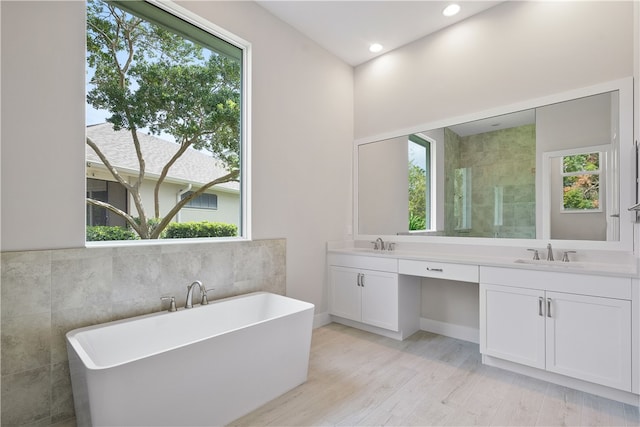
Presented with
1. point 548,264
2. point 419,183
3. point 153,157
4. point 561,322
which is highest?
point 153,157

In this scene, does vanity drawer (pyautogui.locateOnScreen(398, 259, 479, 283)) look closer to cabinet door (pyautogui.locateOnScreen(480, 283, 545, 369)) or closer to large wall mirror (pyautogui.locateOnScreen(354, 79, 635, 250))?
cabinet door (pyautogui.locateOnScreen(480, 283, 545, 369))

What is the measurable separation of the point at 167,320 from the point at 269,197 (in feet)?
4.56

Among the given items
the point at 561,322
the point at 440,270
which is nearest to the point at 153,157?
the point at 440,270

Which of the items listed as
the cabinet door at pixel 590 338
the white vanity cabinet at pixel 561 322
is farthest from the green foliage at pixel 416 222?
the cabinet door at pixel 590 338

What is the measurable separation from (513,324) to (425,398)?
922mm

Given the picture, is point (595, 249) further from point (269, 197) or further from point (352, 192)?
point (269, 197)

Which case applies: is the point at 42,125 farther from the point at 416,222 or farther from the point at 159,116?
the point at 416,222

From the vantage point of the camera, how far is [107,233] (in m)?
2.13

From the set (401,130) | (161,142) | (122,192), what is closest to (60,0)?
(161,142)

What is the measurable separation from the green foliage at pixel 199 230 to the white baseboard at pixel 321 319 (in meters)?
1.38

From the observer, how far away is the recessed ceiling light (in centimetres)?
287

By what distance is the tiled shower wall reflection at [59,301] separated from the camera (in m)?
1.67

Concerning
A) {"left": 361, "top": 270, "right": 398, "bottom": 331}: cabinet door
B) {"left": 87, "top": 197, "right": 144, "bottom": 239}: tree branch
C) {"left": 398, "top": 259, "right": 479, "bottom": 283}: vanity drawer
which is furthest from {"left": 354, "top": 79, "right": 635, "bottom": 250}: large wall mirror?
{"left": 87, "top": 197, "right": 144, "bottom": 239}: tree branch

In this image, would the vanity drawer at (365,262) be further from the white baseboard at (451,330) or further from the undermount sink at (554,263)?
the undermount sink at (554,263)
